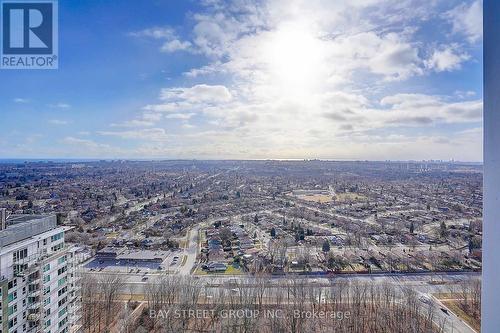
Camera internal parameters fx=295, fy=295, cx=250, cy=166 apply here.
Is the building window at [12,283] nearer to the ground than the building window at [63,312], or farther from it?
farther from it

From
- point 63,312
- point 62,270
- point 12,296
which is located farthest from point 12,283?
point 63,312

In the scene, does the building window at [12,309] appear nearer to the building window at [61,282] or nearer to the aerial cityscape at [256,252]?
the building window at [61,282]

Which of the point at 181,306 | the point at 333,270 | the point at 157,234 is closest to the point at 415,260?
the point at 333,270

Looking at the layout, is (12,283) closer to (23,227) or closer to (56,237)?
(23,227)

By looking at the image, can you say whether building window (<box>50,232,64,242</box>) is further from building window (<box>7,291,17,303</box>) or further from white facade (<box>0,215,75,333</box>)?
building window (<box>7,291,17,303</box>)

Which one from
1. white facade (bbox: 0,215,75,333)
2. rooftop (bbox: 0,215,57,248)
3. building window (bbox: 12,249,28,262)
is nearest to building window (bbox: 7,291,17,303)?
white facade (bbox: 0,215,75,333)

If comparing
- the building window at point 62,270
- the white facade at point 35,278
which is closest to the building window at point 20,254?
the white facade at point 35,278

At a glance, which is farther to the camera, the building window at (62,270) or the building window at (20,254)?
the building window at (62,270)

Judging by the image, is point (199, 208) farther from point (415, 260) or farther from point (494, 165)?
point (494, 165)
